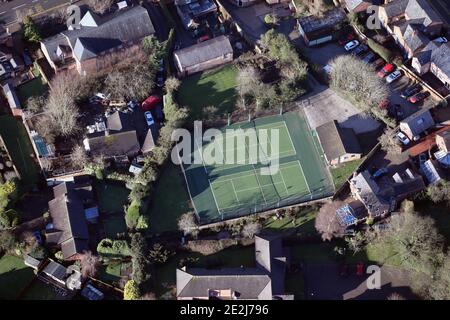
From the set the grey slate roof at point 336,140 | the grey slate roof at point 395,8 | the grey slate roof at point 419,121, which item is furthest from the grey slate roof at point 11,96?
the grey slate roof at point 395,8

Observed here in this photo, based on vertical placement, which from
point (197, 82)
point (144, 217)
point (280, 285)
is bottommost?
point (280, 285)

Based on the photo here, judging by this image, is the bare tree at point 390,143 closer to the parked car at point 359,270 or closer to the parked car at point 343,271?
the parked car at point 359,270

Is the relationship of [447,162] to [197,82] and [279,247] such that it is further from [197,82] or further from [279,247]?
[197,82]

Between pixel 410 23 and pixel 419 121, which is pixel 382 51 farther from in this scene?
pixel 419 121

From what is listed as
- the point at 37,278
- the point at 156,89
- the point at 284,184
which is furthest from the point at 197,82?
the point at 37,278

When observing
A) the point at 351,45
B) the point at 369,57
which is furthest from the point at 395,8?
the point at 369,57

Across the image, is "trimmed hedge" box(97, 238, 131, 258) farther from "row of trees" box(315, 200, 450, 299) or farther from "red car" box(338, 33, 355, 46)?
"red car" box(338, 33, 355, 46)
